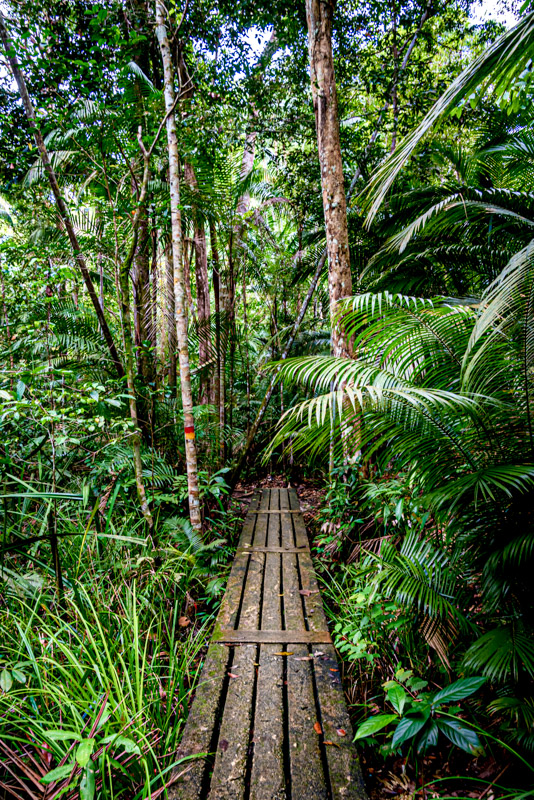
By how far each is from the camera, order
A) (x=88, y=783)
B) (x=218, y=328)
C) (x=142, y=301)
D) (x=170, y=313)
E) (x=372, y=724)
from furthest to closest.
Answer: (x=218, y=328)
(x=170, y=313)
(x=142, y=301)
(x=372, y=724)
(x=88, y=783)

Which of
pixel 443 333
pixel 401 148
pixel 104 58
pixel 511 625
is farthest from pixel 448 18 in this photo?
pixel 511 625

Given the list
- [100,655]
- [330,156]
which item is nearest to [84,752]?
[100,655]

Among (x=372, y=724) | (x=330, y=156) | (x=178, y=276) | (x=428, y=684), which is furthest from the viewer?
(x=330, y=156)

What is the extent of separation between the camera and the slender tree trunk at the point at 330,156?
120 inches

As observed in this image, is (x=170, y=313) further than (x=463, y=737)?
Yes

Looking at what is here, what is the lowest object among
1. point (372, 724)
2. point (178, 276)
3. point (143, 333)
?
point (372, 724)

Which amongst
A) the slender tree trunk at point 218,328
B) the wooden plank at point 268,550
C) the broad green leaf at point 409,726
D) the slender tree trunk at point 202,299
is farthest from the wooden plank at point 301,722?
the slender tree trunk at point 202,299

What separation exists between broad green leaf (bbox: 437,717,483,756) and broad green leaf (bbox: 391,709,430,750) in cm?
6

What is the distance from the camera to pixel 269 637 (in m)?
2.06

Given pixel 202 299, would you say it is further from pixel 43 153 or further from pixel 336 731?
pixel 336 731

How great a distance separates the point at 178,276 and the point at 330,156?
1.65 meters

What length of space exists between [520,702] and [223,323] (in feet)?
13.9

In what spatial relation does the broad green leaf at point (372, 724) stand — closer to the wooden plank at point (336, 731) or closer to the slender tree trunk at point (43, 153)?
the wooden plank at point (336, 731)

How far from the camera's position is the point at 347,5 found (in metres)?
4.39
